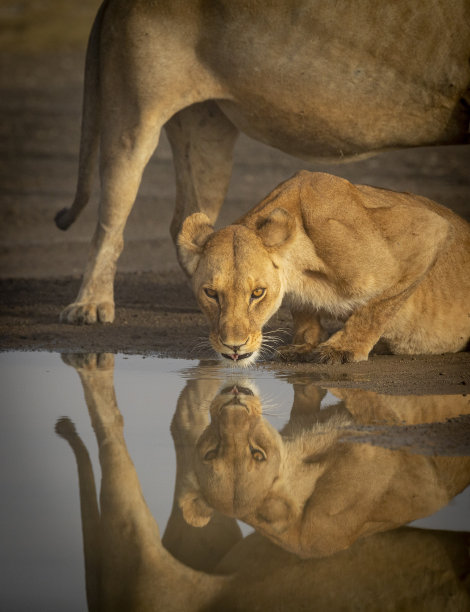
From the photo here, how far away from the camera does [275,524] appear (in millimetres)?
3115

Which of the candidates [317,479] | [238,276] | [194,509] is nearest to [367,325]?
[238,276]

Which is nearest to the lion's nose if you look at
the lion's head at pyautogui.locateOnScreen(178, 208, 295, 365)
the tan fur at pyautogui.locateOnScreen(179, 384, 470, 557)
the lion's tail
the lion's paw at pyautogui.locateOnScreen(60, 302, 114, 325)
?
the lion's head at pyautogui.locateOnScreen(178, 208, 295, 365)

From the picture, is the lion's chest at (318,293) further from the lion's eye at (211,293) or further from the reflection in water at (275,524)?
the reflection in water at (275,524)

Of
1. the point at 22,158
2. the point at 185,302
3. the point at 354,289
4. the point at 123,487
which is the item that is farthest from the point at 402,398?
the point at 22,158

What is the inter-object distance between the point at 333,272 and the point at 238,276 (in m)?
0.57

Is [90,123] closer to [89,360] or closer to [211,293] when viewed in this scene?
[89,360]

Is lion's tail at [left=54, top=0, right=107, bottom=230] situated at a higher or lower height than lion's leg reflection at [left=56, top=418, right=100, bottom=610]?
lower

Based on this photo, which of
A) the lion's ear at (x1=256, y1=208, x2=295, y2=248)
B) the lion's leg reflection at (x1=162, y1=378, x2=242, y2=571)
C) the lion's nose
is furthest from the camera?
the lion's ear at (x1=256, y1=208, x2=295, y2=248)

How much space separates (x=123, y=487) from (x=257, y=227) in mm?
2228

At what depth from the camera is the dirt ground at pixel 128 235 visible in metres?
5.72

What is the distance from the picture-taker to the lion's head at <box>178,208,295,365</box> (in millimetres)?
5078

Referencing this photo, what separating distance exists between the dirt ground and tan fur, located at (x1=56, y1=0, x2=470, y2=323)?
49cm

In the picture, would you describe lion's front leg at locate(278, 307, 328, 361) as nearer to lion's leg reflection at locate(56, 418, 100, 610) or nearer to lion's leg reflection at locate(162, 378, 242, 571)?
lion's leg reflection at locate(56, 418, 100, 610)

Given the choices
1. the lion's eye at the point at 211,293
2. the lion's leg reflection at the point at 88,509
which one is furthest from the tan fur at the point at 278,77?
the lion's leg reflection at the point at 88,509
